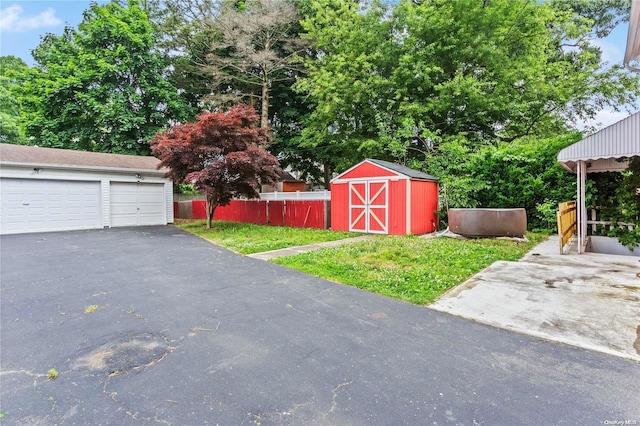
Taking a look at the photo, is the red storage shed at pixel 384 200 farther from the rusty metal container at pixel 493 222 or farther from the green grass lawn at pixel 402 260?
the rusty metal container at pixel 493 222

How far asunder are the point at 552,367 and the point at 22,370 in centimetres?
401

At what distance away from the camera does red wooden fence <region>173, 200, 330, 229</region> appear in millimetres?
12438

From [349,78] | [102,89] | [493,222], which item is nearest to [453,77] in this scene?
[349,78]

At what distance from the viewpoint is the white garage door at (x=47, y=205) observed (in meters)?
11.7

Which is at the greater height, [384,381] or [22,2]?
[22,2]

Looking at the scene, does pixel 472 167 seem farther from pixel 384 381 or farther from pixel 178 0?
pixel 178 0

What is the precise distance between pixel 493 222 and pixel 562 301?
16.8 feet

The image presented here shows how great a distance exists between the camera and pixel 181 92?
21.6 metres

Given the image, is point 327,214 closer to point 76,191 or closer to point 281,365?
point 281,365

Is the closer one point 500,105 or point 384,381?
point 384,381

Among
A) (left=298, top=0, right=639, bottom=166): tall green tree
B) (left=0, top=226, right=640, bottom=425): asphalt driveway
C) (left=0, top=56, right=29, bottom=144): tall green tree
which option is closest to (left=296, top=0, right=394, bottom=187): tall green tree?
(left=298, top=0, right=639, bottom=166): tall green tree

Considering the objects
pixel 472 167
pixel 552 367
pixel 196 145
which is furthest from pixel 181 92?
pixel 552 367

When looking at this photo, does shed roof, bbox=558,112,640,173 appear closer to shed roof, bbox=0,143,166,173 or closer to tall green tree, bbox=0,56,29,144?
shed roof, bbox=0,143,166,173

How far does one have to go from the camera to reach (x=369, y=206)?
10.6 meters
